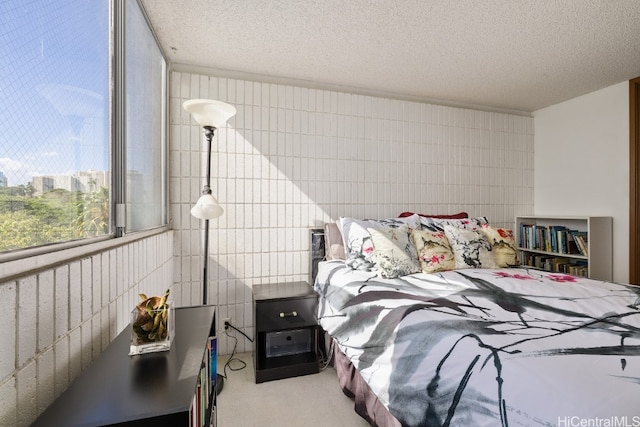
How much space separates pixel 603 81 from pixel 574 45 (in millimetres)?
992

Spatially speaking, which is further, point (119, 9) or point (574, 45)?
point (574, 45)

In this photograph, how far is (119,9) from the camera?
4.49 ft

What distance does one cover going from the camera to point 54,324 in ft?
2.59

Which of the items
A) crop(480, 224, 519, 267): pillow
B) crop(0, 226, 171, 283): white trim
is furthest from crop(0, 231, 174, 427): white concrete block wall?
crop(480, 224, 519, 267): pillow

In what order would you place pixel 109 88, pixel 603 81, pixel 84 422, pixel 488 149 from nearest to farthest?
pixel 84 422 < pixel 109 88 < pixel 603 81 < pixel 488 149

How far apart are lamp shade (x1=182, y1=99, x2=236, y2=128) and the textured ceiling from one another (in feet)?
1.78

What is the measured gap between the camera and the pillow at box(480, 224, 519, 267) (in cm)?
239

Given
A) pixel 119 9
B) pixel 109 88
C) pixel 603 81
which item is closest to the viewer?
pixel 109 88

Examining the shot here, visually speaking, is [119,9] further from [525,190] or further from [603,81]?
[525,190]

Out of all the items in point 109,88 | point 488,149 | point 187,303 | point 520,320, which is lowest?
point 187,303

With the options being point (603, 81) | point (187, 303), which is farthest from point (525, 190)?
point (187, 303)

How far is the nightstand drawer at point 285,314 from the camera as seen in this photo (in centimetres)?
219

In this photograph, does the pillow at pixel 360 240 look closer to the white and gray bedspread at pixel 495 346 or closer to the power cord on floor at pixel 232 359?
the white and gray bedspread at pixel 495 346

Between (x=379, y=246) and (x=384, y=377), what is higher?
(x=379, y=246)
